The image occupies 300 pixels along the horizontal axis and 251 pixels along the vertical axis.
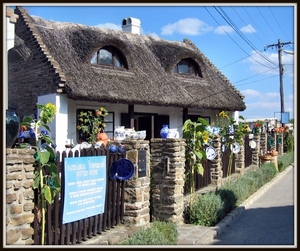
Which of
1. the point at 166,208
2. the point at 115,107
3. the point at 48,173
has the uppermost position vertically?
the point at 115,107

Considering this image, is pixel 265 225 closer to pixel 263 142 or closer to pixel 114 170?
pixel 114 170

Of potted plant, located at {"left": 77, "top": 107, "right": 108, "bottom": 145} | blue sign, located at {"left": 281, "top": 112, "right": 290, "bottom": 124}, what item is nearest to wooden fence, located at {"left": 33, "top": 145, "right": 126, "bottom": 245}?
potted plant, located at {"left": 77, "top": 107, "right": 108, "bottom": 145}

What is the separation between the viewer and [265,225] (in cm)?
607

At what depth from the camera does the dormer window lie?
582 inches

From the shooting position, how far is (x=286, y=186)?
32.4 ft

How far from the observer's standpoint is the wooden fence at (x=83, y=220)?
4148 millimetres

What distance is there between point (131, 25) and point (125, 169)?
11697mm

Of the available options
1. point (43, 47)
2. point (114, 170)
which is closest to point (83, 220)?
point (114, 170)

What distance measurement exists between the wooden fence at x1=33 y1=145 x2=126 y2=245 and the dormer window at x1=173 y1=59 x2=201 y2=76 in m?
10.0

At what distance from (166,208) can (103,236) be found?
1.40 m

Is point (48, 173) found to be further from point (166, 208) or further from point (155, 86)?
point (155, 86)

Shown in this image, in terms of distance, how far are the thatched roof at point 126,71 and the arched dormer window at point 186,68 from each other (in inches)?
12.3

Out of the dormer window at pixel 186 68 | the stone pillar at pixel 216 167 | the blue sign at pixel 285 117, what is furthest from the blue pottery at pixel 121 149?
the blue sign at pixel 285 117

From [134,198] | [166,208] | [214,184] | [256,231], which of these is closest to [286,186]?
[214,184]
